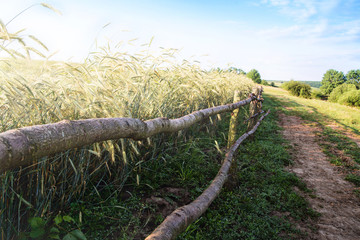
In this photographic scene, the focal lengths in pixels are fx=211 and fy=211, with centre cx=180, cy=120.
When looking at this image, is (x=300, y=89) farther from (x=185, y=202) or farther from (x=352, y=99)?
(x=185, y=202)

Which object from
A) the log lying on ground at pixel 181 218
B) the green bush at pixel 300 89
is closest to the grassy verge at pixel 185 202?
the log lying on ground at pixel 181 218

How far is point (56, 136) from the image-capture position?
2.37 feet

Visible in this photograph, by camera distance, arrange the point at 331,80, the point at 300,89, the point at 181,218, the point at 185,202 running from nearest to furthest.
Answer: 1. the point at 181,218
2. the point at 185,202
3. the point at 300,89
4. the point at 331,80

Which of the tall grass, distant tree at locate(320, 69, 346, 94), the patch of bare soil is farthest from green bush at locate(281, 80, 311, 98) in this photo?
distant tree at locate(320, 69, 346, 94)

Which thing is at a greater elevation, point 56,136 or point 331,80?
point 331,80

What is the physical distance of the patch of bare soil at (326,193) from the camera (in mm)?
2342

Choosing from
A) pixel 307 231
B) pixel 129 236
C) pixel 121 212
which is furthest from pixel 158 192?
pixel 307 231

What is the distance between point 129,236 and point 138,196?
509mm

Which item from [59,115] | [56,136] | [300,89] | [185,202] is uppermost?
[300,89]

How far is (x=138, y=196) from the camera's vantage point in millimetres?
2205

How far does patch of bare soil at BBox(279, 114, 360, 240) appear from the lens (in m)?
2.34

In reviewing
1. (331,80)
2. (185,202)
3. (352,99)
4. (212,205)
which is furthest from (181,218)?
(331,80)

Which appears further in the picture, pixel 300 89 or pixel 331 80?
pixel 331 80

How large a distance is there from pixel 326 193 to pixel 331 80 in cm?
6400
